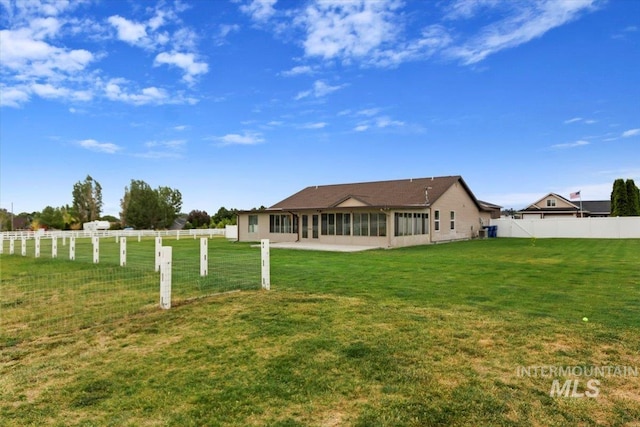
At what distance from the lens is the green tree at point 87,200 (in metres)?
65.4

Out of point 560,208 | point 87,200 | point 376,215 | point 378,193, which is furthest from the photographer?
point 87,200

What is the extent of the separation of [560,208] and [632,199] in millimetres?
13409

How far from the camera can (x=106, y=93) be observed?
20.0 metres

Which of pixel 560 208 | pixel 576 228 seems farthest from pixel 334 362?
pixel 560 208

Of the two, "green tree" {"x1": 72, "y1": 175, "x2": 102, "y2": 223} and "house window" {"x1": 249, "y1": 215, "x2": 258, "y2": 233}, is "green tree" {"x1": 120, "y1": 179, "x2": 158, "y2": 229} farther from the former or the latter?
"house window" {"x1": 249, "y1": 215, "x2": 258, "y2": 233}

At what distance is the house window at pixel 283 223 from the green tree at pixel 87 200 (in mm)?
51018

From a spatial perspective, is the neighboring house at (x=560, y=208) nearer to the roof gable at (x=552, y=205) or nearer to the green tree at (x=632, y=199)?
the roof gable at (x=552, y=205)

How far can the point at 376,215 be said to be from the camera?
22.6m

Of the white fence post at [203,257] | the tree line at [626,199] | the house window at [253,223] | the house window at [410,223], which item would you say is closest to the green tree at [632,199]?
the tree line at [626,199]

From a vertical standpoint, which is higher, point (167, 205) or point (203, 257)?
point (167, 205)

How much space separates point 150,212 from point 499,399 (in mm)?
64191

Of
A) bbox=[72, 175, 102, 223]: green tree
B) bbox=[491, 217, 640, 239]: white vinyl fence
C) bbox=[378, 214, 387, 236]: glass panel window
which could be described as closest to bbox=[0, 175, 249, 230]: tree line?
bbox=[72, 175, 102, 223]: green tree

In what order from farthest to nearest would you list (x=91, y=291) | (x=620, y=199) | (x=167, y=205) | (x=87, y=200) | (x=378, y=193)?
(x=87, y=200) → (x=167, y=205) → (x=620, y=199) → (x=378, y=193) → (x=91, y=291)

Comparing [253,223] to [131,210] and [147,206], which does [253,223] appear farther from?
[131,210]
